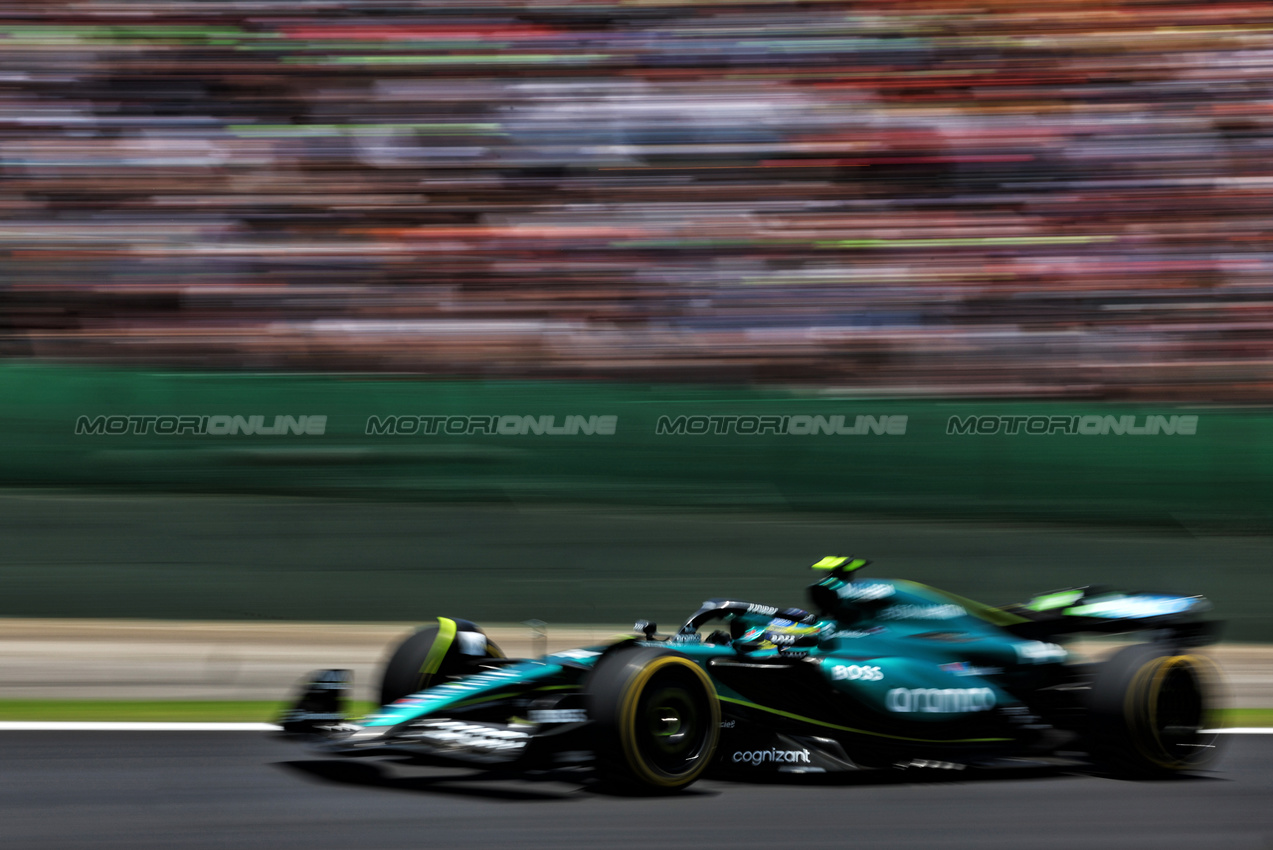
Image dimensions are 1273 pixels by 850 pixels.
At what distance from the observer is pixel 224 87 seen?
10.5m

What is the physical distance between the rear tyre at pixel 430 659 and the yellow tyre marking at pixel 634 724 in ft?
3.44

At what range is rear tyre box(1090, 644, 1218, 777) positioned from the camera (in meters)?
5.84

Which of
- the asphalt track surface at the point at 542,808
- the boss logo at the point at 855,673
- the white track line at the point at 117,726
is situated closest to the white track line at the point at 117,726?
the white track line at the point at 117,726

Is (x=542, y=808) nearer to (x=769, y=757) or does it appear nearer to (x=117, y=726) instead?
(x=769, y=757)

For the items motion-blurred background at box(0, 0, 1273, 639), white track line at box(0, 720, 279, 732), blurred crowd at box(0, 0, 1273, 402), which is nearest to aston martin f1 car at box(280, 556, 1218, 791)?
white track line at box(0, 720, 279, 732)

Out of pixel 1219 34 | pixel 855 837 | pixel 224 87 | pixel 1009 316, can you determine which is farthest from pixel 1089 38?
pixel 855 837

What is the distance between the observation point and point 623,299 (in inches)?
398

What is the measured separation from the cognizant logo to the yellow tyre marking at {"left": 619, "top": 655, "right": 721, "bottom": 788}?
188 millimetres

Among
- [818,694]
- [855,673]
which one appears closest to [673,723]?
[818,694]

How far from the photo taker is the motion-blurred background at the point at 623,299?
8625mm

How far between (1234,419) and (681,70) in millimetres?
4507

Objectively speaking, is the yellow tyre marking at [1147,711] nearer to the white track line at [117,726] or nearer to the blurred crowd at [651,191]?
the white track line at [117,726]

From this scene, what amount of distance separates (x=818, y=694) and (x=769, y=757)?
0.31 metres

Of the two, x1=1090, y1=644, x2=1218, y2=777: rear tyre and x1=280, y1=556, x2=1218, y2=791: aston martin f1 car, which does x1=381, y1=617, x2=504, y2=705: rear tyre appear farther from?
x1=1090, y1=644, x2=1218, y2=777: rear tyre
